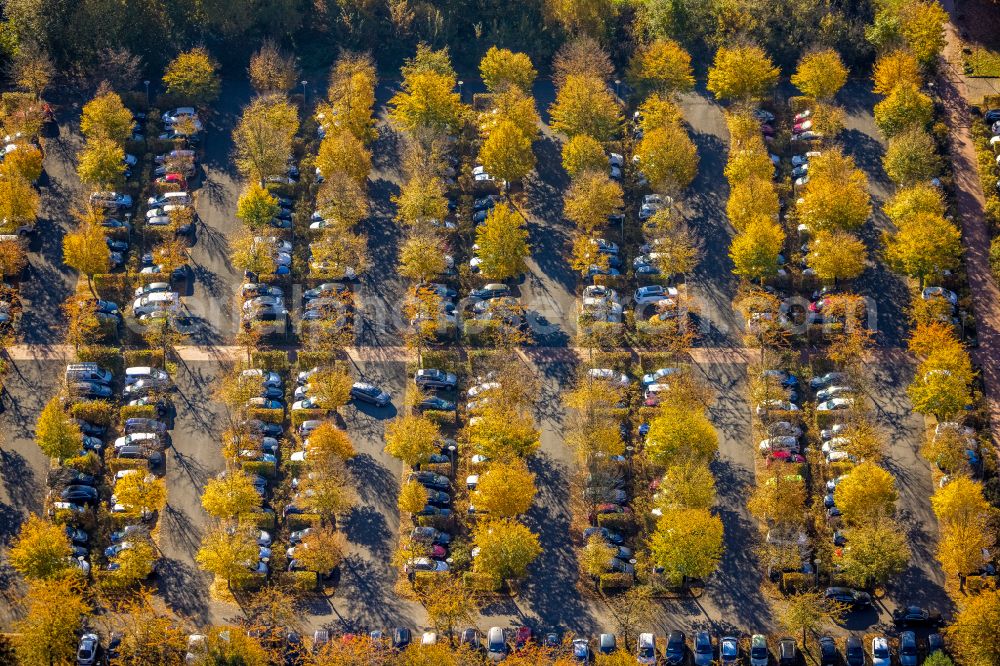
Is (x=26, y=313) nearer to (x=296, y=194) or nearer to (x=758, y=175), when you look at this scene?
(x=296, y=194)

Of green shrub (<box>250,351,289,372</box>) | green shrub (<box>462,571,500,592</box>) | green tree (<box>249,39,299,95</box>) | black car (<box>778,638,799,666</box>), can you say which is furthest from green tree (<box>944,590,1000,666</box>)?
green tree (<box>249,39,299,95</box>)

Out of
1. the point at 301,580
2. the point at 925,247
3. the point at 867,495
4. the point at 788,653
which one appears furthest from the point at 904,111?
the point at 301,580

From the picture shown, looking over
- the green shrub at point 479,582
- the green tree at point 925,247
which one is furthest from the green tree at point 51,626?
the green tree at point 925,247

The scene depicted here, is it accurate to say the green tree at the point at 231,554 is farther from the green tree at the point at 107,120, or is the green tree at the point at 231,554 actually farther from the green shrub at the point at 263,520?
the green tree at the point at 107,120

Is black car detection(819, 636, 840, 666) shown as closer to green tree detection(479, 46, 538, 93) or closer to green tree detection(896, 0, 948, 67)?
→ green tree detection(479, 46, 538, 93)

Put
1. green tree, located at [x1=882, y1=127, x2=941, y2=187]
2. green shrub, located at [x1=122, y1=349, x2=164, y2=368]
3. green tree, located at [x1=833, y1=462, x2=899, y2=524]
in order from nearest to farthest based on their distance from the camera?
green tree, located at [x1=833, y1=462, x2=899, y2=524], green shrub, located at [x1=122, y1=349, x2=164, y2=368], green tree, located at [x1=882, y1=127, x2=941, y2=187]

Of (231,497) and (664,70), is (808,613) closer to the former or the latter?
(231,497)
